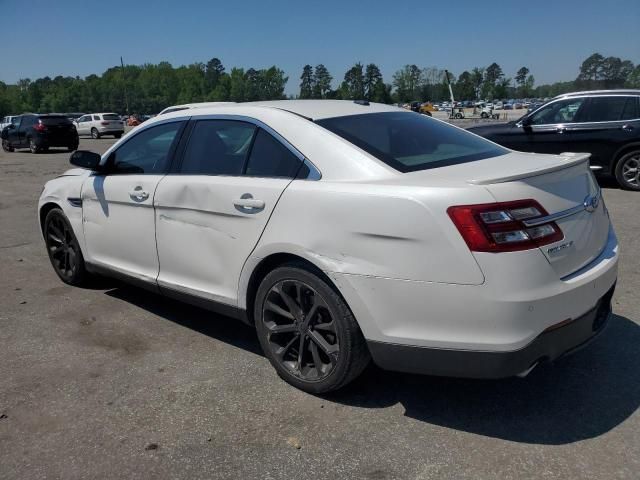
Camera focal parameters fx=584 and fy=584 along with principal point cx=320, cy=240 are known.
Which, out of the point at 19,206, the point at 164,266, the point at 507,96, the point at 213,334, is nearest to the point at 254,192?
the point at 164,266

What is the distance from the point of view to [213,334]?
4.15 m

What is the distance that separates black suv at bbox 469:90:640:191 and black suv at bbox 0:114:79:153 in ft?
64.1

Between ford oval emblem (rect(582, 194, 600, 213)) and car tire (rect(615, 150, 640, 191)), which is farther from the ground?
ford oval emblem (rect(582, 194, 600, 213))

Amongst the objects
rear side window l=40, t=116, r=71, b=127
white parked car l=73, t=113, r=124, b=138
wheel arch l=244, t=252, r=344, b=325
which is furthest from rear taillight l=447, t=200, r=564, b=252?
white parked car l=73, t=113, r=124, b=138

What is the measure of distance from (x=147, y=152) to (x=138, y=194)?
1.25 ft

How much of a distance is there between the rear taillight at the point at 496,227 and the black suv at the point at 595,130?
8.15m

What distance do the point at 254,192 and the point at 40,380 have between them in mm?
1731

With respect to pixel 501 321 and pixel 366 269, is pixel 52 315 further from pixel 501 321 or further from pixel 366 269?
pixel 501 321

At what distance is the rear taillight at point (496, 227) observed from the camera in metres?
2.47

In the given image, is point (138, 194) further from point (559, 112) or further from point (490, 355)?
point (559, 112)

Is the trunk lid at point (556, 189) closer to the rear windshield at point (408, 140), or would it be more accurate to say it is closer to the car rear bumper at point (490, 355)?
the rear windshield at point (408, 140)

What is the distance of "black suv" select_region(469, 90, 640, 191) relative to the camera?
375 inches

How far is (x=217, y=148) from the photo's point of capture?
→ 3.70m

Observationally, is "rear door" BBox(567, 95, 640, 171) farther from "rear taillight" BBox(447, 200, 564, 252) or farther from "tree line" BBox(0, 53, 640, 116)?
"tree line" BBox(0, 53, 640, 116)
